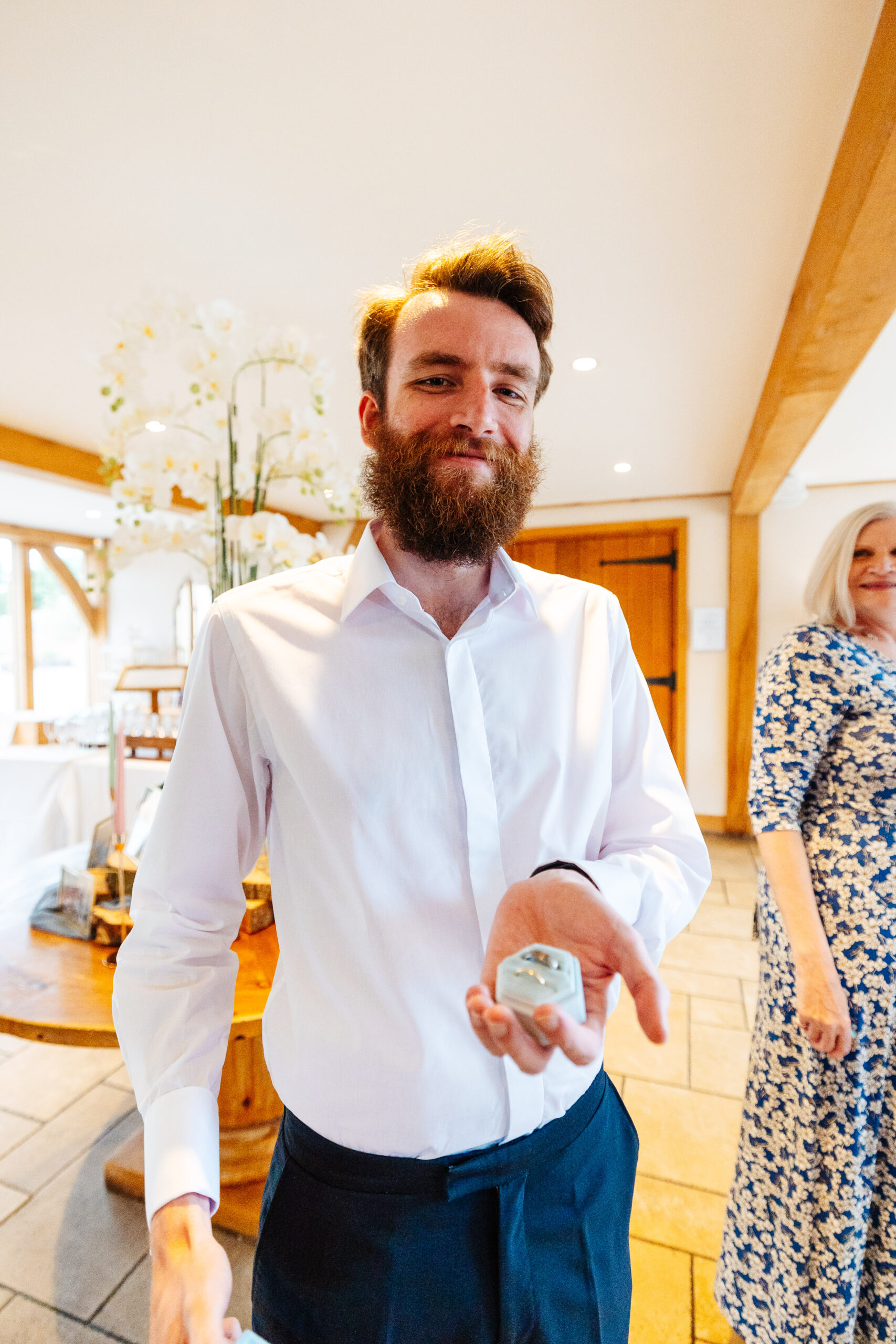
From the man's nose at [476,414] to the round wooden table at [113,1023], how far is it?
112 cm

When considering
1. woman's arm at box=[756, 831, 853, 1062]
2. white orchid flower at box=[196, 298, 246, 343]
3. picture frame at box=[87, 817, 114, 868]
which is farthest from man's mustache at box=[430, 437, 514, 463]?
picture frame at box=[87, 817, 114, 868]

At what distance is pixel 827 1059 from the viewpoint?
1.18 m

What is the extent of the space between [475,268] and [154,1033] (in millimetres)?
921

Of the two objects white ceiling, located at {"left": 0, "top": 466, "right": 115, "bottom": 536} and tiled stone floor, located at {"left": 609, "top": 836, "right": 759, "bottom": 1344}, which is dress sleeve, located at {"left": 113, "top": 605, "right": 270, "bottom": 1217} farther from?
white ceiling, located at {"left": 0, "top": 466, "right": 115, "bottom": 536}

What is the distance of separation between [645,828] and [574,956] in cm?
35

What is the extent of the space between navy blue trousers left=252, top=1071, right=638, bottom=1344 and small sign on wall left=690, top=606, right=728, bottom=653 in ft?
15.6

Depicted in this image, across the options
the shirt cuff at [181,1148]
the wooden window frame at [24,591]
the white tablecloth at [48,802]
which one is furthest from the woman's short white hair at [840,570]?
the wooden window frame at [24,591]

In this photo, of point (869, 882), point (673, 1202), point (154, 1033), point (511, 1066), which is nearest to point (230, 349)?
point (154, 1033)

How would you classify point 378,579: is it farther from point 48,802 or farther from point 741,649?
point 741,649

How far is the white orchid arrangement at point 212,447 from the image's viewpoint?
116cm

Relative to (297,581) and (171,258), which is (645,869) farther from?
(171,258)

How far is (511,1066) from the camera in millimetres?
721

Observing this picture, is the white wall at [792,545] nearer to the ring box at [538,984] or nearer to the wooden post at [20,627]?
the ring box at [538,984]

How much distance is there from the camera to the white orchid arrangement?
3.81ft
